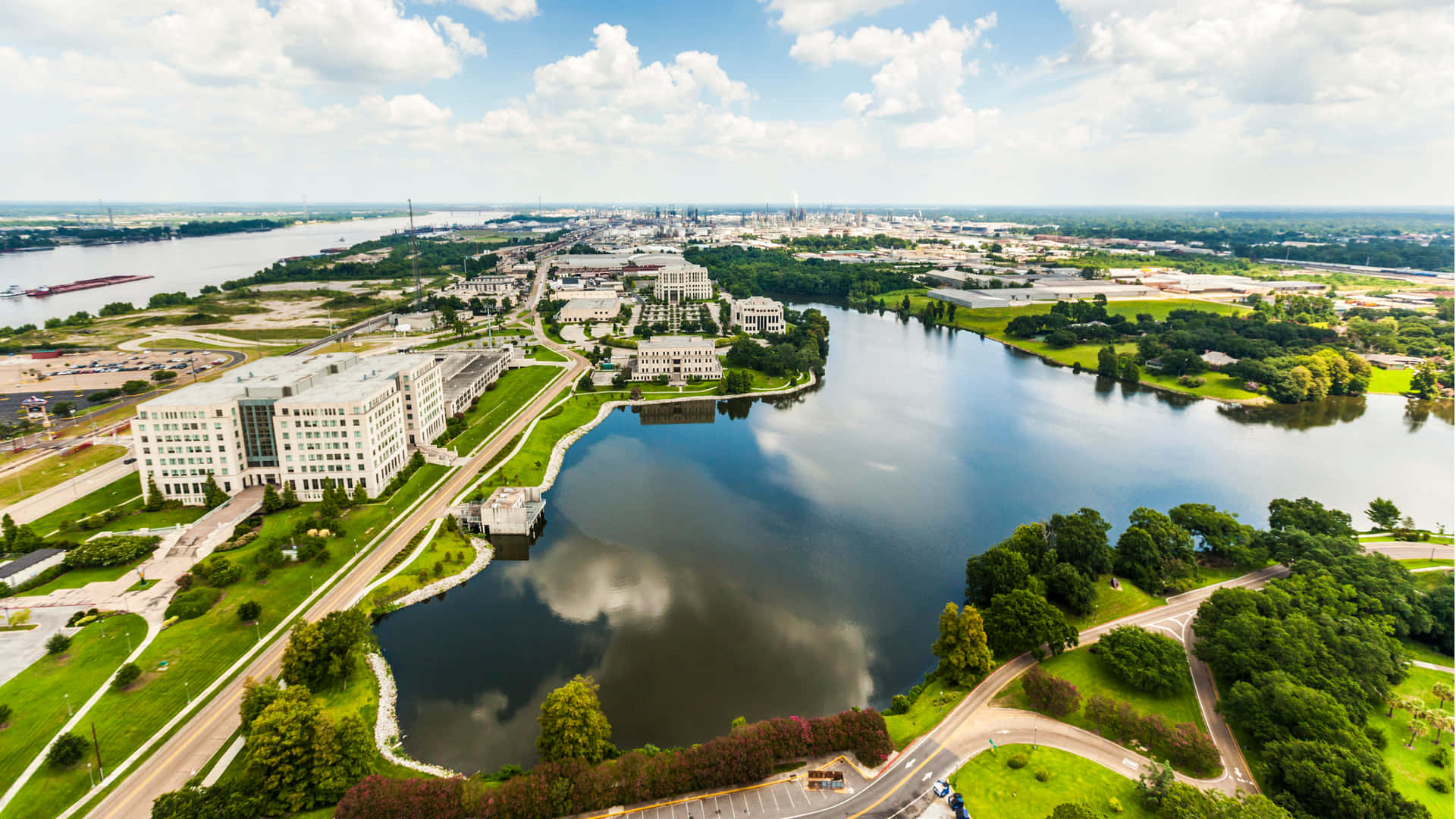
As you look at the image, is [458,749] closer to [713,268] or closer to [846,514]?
[846,514]

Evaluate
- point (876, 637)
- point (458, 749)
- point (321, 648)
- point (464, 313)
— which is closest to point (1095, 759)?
point (876, 637)

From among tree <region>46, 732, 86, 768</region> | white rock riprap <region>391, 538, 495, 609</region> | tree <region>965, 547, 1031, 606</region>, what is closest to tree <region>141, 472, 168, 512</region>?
white rock riprap <region>391, 538, 495, 609</region>

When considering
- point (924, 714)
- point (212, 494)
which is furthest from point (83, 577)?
point (924, 714)

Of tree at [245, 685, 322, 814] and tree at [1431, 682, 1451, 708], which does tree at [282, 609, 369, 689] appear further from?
tree at [1431, 682, 1451, 708]

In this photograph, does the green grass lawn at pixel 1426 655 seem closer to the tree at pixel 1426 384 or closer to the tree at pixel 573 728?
the tree at pixel 573 728

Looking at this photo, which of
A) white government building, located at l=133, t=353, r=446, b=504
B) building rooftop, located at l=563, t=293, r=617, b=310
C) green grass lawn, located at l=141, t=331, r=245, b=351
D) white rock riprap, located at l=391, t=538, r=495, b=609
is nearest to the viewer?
white rock riprap, located at l=391, t=538, r=495, b=609

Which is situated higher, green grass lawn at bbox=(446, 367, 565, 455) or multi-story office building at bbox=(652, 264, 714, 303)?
multi-story office building at bbox=(652, 264, 714, 303)

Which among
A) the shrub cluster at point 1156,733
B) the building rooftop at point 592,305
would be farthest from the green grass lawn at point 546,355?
the shrub cluster at point 1156,733
